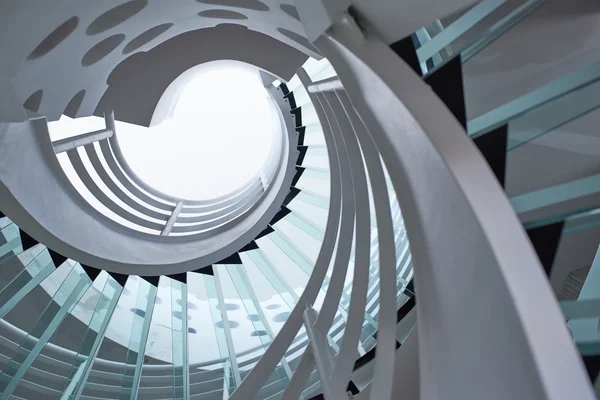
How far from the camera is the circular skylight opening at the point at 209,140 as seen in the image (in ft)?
56.0

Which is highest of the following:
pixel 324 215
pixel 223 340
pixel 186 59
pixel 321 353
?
pixel 186 59

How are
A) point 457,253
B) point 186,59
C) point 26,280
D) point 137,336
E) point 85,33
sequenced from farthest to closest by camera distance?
1. point 137,336
2. point 186,59
3. point 26,280
4. point 85,33
5. point 457,253

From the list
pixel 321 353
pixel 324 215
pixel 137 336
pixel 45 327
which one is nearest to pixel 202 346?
pixel 137 336

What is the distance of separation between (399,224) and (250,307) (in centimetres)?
567

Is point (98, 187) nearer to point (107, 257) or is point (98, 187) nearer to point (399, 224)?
point (107, 257)

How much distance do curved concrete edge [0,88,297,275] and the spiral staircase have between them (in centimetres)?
4

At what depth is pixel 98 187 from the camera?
1041 centimetres

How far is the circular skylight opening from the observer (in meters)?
17.1

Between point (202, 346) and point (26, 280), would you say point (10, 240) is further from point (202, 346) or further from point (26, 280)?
point (202, 346)

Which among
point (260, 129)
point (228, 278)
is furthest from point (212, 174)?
point (228, 278)

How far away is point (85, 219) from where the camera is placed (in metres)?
9.22

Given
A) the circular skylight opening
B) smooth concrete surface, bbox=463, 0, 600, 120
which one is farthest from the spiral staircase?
the circular skylight opening

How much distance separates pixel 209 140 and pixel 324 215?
1189 centimetres

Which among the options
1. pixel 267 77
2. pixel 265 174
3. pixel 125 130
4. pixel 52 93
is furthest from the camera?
pixel 125 130
